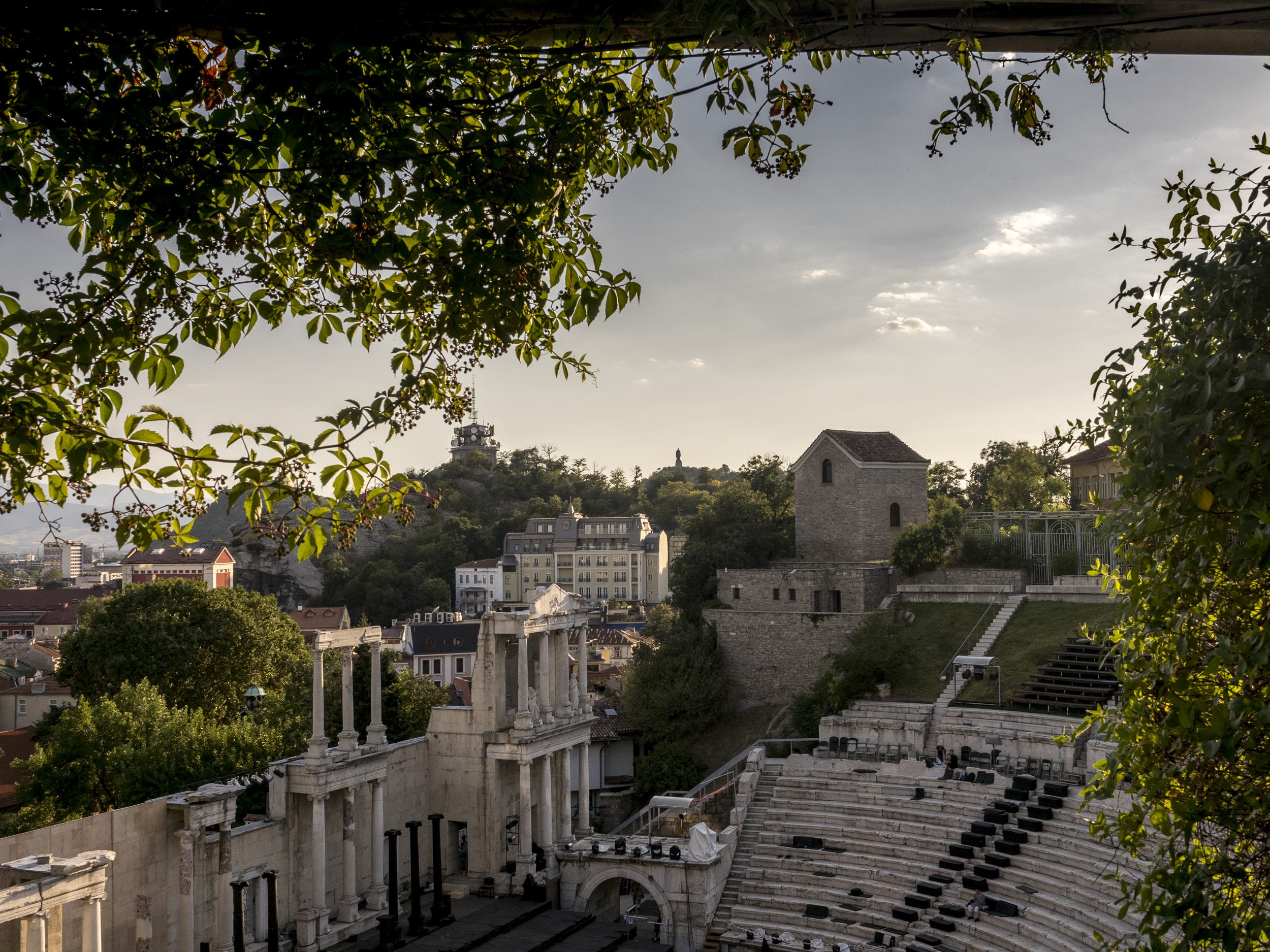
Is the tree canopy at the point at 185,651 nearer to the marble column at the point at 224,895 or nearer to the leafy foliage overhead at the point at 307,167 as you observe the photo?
the marble column at the point at 224,895

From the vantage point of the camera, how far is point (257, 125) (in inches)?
183

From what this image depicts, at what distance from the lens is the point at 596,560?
351 feet

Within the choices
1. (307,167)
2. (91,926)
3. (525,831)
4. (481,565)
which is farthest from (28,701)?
(307,167)

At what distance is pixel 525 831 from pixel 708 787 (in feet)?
24.0

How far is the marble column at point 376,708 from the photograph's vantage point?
85.4 feet

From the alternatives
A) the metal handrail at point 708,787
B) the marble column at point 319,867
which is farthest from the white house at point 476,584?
the marble column at point 319,867

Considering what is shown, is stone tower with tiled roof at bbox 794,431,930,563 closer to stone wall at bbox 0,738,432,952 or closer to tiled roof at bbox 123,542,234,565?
stone wall at bbox 0,738,432,952

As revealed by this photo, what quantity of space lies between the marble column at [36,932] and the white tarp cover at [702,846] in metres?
14.9

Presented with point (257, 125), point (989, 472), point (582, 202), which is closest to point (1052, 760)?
point (582, 202)

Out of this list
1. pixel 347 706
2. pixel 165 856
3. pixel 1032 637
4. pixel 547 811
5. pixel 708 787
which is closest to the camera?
pixel 165 856

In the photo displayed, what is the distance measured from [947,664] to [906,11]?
32466 mm

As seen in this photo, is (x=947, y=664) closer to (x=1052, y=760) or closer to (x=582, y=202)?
(x=1052, y=760)

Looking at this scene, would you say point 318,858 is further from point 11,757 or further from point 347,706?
point 11,757

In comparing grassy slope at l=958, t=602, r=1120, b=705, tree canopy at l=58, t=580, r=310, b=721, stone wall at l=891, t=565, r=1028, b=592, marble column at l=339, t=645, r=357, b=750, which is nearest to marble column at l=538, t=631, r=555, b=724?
marble column at l=339, t=645, r=357, b=750
